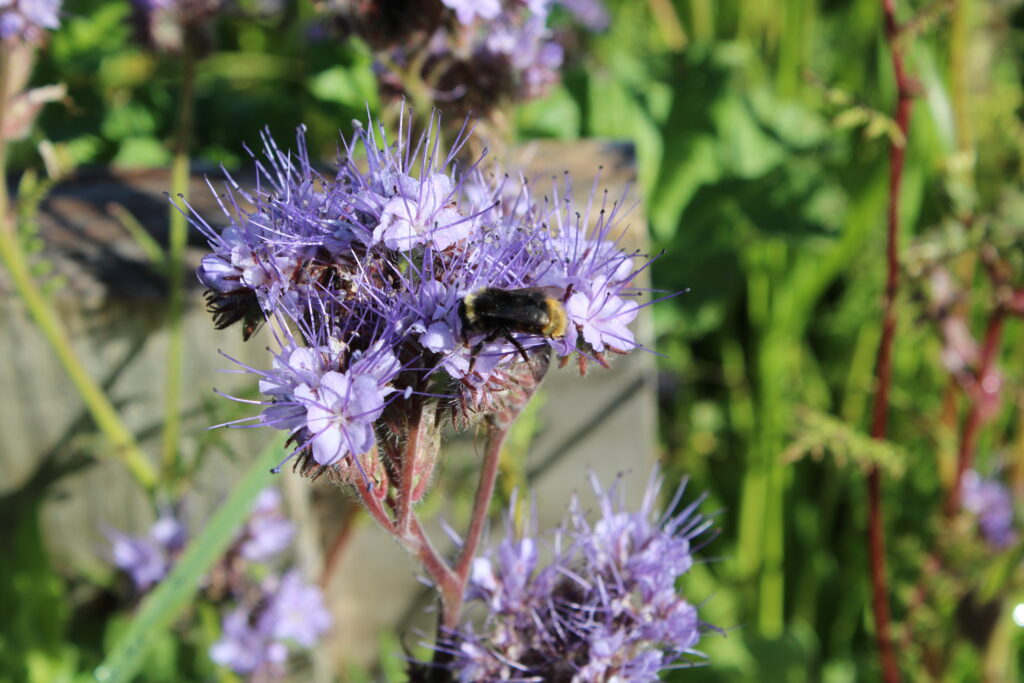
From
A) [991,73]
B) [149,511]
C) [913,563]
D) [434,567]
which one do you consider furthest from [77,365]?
[991,73]

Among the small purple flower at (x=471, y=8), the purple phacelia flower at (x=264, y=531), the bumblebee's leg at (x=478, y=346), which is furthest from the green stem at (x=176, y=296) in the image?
the bumblebee's leg at (x=478, y=346)

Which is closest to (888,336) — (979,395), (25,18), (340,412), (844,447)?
(844,447)

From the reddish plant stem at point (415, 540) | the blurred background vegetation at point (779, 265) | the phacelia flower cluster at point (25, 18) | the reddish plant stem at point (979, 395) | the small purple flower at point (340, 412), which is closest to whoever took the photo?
the small purple flower at point (340, 412)

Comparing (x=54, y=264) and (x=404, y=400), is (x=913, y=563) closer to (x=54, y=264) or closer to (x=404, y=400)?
(x=404, y=400)

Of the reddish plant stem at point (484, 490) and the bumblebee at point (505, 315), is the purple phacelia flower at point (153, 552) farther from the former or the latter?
the bumblebee at point (505, 315)

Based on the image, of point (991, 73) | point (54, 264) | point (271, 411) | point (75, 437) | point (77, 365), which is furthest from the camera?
point (991, 73)

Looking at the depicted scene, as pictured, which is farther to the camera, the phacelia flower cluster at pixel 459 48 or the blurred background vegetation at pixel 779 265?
the blurred background vegetation at pixel 779 265

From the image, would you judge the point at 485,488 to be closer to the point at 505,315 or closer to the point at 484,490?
the point at 484,490
